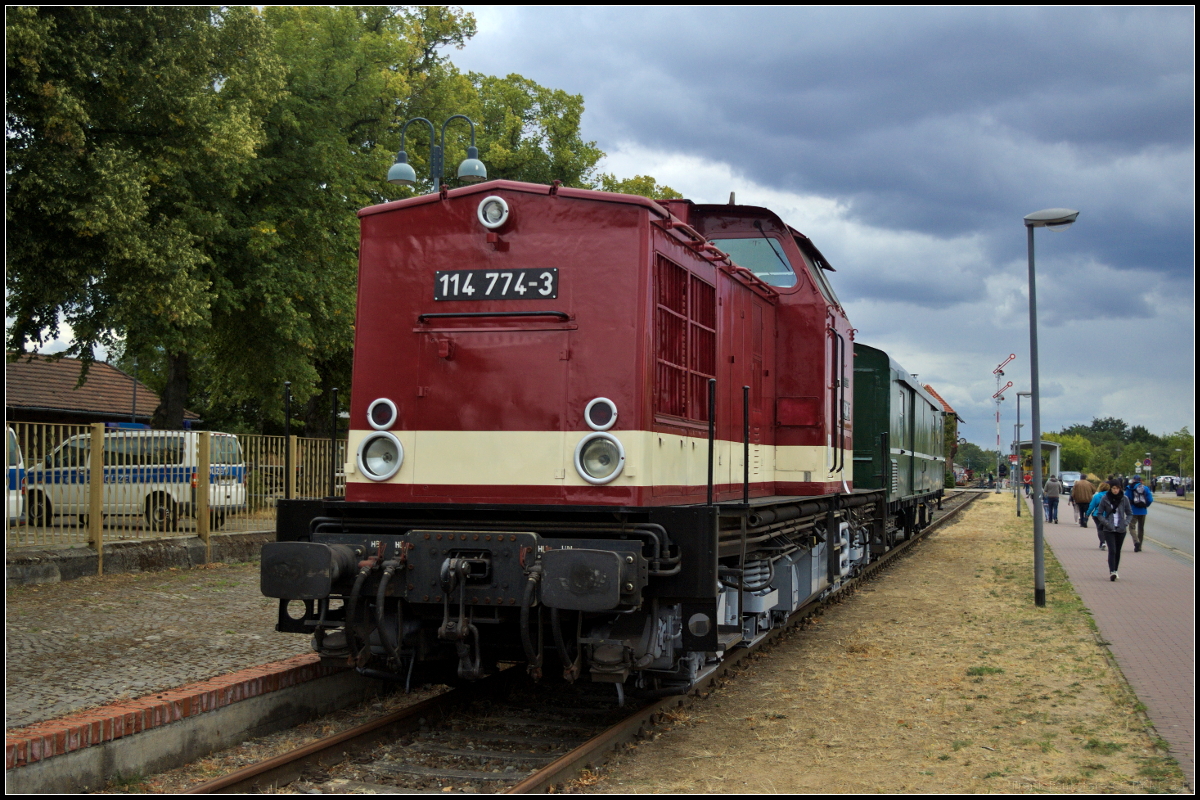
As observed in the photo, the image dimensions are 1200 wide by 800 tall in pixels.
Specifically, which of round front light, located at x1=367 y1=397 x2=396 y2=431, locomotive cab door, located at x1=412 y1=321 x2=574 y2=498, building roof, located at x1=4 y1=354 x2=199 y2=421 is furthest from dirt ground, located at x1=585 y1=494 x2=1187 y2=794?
building roof, located at x1=4 y1=354 x2=199 y2=421

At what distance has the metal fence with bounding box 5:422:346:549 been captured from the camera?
11.2 m

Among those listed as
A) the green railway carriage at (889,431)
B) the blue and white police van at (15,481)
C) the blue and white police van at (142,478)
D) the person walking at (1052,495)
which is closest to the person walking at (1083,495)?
the person walking at (1052,495)

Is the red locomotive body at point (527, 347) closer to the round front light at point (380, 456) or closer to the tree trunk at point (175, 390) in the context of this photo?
the round front light at point (380, 456)

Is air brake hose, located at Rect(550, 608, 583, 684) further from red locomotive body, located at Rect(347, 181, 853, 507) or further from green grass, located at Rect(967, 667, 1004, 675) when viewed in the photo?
green grass, located at Rect(967, 667, 1004, 675)

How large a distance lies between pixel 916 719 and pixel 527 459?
3208 millimetres

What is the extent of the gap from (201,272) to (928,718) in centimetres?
1466

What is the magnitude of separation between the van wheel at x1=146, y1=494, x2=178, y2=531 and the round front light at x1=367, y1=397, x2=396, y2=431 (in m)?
7.77

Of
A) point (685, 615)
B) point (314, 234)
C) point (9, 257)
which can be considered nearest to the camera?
point (685, 615)

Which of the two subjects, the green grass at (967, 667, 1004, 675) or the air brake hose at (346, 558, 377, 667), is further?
the green grass at (967, 667, 1004, 675)

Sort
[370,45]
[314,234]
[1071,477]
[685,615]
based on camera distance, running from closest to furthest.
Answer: [685,615], [314,234], [370,45], [1071,477]

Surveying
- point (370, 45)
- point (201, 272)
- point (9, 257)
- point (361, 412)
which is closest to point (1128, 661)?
point (361, 412)

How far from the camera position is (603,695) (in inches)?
285

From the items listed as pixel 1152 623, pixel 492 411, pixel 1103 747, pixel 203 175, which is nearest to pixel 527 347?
pixel 492 411

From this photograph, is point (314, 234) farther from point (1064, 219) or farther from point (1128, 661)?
point (1128, 661)
